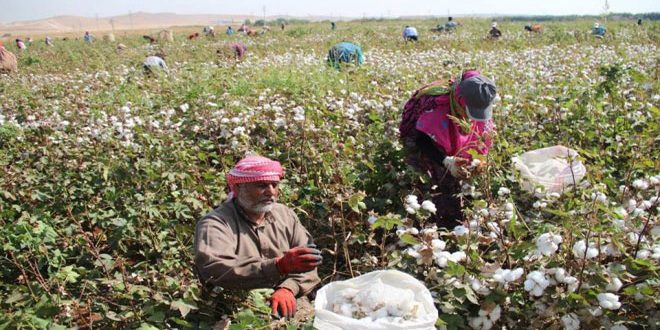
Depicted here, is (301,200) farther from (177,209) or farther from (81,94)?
(81,94)

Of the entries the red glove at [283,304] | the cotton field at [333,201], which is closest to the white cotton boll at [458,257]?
the cotton field at [333,201]

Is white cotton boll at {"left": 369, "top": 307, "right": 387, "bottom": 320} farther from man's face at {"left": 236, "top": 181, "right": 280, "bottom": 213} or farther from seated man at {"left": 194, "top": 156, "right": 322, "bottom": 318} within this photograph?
man's face at {"left": 236, "top": 181, "right": 280, "bottom": 213}

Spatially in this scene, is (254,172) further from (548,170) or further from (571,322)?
(548,170)

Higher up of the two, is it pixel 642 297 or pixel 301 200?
pixel 642 297

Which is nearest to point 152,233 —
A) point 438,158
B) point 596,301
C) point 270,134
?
point 270,134

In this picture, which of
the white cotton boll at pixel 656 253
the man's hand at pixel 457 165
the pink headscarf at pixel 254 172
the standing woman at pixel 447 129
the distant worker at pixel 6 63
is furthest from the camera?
the distant worker at pixel 6 63

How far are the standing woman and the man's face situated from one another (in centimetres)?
97

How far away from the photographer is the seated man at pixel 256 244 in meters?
2.20

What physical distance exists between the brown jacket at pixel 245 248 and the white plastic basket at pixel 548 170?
1270mm

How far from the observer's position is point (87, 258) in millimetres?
3055

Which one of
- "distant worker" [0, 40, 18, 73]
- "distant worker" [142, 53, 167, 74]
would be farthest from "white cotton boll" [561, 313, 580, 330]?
"distant worker" [0, 40, 18, 73]

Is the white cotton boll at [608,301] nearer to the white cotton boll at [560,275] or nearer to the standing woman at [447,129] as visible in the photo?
the white cotton boll at [560,275]

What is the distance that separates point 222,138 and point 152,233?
1.50 m

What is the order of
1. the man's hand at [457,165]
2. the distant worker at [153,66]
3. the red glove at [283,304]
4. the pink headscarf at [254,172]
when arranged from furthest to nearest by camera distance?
the distant worker at [153,66], the man's hand at [457,165], the pink headscarf at [254,172], the red glove at [283,304]
